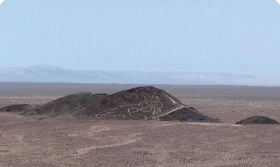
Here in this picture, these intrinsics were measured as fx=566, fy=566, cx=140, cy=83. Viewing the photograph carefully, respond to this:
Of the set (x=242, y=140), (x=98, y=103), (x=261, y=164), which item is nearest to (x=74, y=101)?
(x=98, y=103)

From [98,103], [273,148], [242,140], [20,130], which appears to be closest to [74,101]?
[98,103]

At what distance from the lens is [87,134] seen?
91.5 ft

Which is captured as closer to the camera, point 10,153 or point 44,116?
point 10,153

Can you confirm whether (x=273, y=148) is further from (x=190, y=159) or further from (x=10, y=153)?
(x=10, y=153)

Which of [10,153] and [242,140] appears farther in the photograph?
[242,140]

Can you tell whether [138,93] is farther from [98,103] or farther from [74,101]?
[74,101]

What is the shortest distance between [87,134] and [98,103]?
1182cm

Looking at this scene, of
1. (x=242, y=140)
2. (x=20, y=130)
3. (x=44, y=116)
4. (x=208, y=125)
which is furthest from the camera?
(x=44, y=116)

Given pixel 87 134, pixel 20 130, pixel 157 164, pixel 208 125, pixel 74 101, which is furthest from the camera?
pixel 74 101

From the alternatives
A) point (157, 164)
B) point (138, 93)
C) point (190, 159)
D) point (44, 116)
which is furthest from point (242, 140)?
point (44, 116)

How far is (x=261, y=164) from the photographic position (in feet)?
62.2

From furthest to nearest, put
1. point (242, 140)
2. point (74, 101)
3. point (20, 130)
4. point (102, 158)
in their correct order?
point (74, 101)
point (20, 130)
point (242, 140)
point (102, 158)

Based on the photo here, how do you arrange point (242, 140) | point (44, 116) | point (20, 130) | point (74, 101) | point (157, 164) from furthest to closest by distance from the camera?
point (74, 101) → point (44, 116) → point (20, 130) → point (242, 140) → point (157, 164)

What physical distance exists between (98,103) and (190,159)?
20.4 metres
